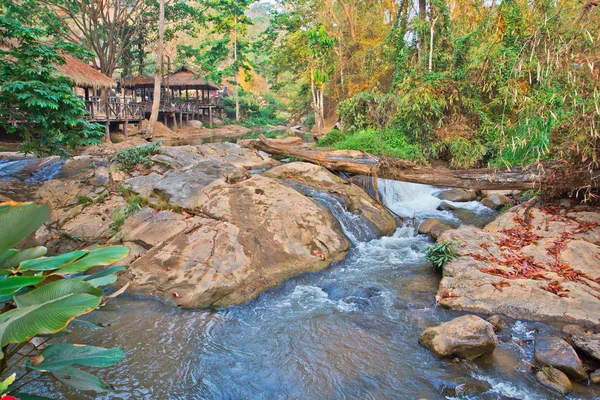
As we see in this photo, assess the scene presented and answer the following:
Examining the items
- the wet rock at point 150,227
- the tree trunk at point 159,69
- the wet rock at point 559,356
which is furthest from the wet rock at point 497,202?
the tree trunk at point 159,69

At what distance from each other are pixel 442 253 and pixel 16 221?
18.2ft

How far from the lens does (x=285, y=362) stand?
4.21m

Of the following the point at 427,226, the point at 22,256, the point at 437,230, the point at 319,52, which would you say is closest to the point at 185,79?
the point at 319,52

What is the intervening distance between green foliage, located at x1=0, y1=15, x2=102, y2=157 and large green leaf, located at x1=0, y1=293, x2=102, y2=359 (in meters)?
5.94

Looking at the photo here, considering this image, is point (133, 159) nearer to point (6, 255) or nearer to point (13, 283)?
point (6, 255)

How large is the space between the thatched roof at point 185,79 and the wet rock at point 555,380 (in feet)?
89.3

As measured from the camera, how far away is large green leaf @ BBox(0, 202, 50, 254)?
1.83m

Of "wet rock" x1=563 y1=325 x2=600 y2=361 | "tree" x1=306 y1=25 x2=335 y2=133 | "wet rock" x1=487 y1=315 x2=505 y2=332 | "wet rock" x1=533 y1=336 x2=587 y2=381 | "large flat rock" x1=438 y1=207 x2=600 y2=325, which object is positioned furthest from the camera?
"tree" x1=306 y1=25 x2=335 y2=133

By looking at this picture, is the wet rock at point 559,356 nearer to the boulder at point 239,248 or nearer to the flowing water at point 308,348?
the flowing water at point 308,348

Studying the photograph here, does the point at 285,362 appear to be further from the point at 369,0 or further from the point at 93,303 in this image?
the point at 369,0

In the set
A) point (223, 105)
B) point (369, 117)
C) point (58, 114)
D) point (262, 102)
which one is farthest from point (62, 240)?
point (262, 102)

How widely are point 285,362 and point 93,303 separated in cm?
291

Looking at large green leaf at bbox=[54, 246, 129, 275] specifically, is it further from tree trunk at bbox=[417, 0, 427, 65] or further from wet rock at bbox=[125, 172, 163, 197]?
tree trunk at bbox=[417, 0, 427, 65]

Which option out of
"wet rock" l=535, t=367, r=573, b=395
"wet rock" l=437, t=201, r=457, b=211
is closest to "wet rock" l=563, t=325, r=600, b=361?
"wet rock" l=535, t=367, r=573, b=395
